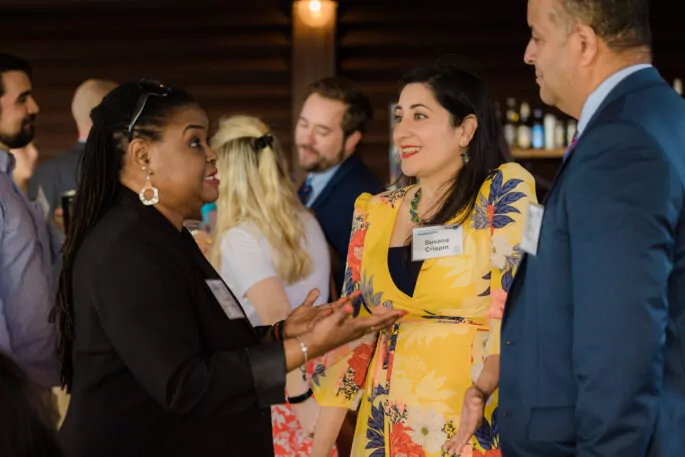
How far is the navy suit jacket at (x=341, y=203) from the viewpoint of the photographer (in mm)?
3768

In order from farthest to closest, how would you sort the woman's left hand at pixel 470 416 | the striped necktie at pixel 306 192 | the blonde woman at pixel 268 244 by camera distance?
1. the striped necktie at pixel 306 192
2. the blonde woman at pixel 268 244
3. the woman's left hand at pixel 470 416

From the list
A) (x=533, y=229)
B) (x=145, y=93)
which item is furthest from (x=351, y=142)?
(x=533, y=229)

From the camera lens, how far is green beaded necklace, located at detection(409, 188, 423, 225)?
231 cm

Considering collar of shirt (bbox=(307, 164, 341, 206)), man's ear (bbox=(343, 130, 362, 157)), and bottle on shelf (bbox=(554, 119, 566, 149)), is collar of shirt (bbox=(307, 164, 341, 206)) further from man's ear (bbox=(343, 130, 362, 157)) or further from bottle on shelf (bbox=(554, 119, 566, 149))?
bottle on shelf (bbox=(554, 119, 566, 149))

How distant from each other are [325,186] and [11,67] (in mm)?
1368

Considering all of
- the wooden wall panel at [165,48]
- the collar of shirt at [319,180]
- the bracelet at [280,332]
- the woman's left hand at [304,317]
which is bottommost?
the bracelet at [280,332]

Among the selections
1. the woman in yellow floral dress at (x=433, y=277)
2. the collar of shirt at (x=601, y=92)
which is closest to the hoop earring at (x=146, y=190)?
A: the woman in yellow floral dress at (x=433, y=277)

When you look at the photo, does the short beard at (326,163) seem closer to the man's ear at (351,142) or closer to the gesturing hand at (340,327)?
the man's ear at (351,142)

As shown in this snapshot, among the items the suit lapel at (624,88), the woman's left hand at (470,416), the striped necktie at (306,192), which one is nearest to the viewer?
the suit lapel at (624,88)

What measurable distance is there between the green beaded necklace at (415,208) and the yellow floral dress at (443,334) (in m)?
0.11

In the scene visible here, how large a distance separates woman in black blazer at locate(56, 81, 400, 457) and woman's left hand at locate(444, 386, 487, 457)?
25 cm

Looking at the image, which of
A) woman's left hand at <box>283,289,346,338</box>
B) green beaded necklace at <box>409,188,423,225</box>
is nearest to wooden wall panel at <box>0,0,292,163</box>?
green beaded necklace at <box>409,188,423,225</box>

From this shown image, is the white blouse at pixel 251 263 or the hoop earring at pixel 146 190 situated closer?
the hoop earring at pixel 146 190

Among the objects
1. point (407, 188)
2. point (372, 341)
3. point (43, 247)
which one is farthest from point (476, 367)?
point (43, 247)
